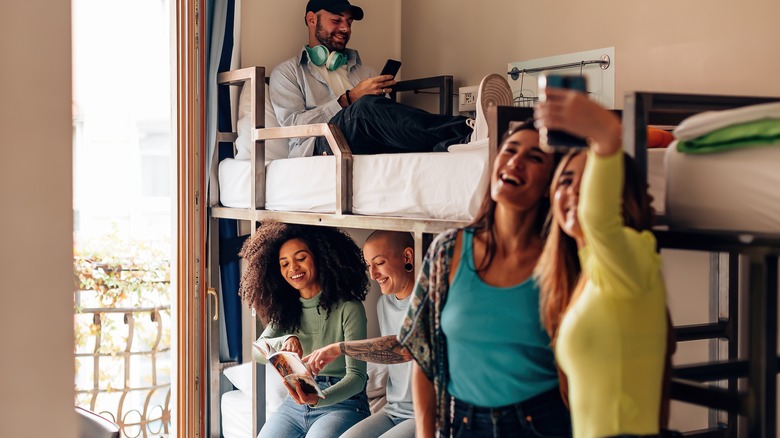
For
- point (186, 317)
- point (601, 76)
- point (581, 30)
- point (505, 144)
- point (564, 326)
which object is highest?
point (581, 30)

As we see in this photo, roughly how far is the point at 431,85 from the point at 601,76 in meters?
0.88

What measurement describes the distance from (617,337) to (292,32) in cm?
274

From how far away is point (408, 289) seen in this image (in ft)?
10.2

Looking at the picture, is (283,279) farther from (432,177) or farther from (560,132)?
(560,132)

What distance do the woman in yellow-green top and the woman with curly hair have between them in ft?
5.53

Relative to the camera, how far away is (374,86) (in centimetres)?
312

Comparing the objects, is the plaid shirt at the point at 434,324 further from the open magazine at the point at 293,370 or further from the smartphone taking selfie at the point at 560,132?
the open magazine at the point at 293,370

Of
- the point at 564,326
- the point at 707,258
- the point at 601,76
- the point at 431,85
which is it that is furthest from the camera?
the point at 431,85

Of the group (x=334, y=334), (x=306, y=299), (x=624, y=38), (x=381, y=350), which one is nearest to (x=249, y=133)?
(x=306, y=299)

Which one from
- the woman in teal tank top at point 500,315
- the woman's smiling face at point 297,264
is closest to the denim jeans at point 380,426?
the woman's smiling face at point 297,264

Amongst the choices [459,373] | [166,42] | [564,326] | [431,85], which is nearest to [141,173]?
[166,42]

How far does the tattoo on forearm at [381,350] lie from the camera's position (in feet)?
9.29

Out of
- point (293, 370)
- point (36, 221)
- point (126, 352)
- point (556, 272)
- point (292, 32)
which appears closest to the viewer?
point (36, 221)

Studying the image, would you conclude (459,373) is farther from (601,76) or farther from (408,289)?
(601,76)
